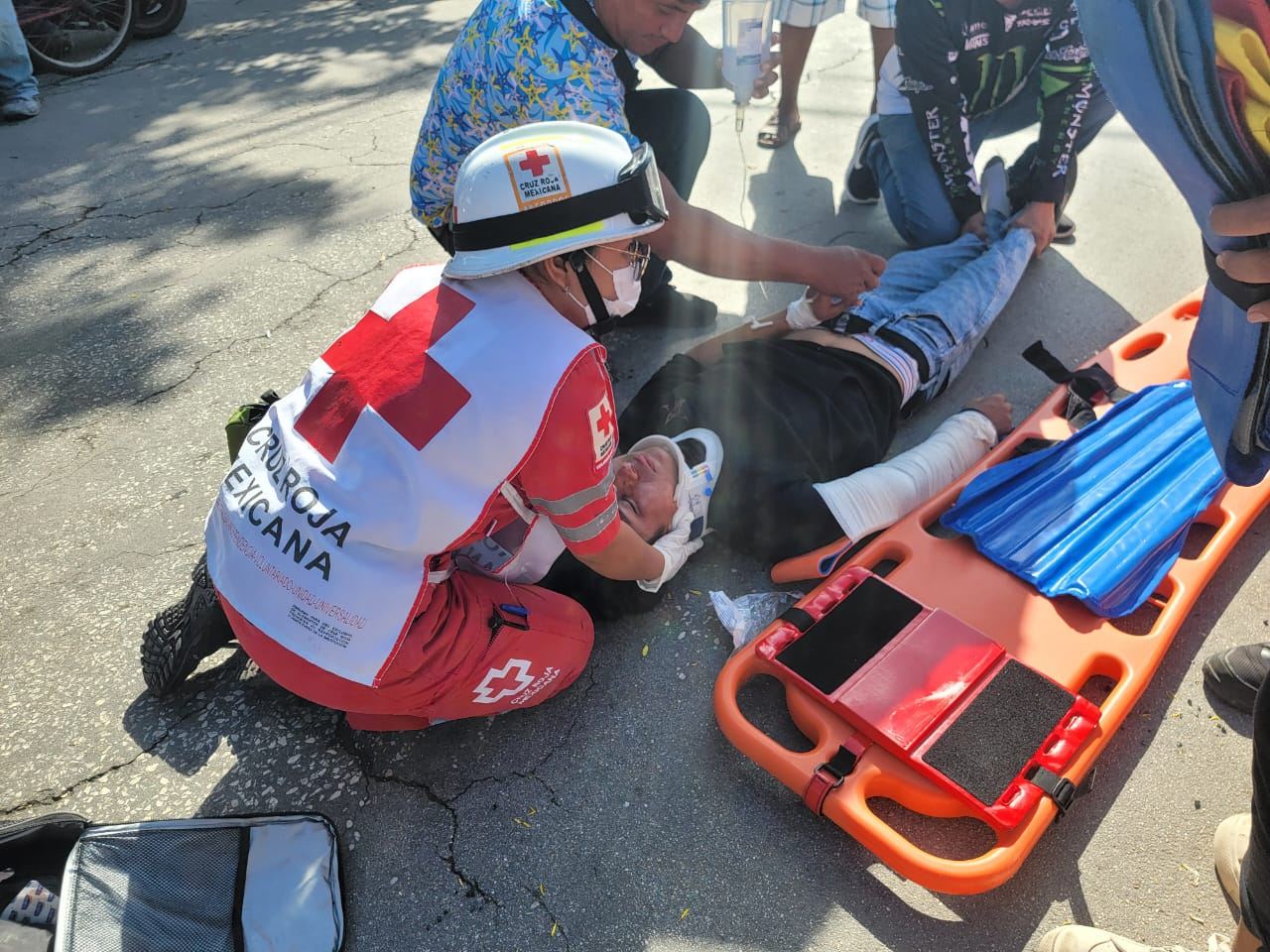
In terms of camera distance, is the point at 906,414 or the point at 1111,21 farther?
the point at 906,414

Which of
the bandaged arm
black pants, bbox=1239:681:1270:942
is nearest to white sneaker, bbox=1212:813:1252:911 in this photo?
black pants, bbox=1239:681:1270:942

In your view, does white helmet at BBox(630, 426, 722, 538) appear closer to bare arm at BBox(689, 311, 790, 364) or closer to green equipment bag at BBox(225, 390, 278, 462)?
bare arm at BBox(689, 311, 790, 364)

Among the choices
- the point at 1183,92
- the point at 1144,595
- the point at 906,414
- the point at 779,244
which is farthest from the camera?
the point at 906,414

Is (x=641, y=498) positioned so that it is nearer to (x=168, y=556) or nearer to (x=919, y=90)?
(x=168, y=556)

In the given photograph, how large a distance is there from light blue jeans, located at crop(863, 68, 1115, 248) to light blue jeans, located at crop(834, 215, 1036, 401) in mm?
205

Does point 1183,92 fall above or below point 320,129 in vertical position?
above

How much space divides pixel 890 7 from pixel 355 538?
3.96 metres

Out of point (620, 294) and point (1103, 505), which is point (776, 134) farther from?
point (620, 294)

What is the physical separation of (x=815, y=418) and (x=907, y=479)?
319 millimetres

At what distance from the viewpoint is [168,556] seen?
2.58m

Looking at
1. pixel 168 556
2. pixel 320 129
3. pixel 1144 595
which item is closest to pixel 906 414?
pixel 1144 595

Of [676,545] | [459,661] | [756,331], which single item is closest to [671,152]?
[756,331]

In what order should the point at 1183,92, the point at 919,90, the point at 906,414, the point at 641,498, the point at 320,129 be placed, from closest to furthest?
1. the point at 1183,92
2. the point at 641,498
3. the point at 906,414
4. the point at 919,90
5. the point at 320,129

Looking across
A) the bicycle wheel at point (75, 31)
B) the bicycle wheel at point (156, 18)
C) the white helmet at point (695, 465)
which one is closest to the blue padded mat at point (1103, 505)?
the white helmet at point (695, 465)
